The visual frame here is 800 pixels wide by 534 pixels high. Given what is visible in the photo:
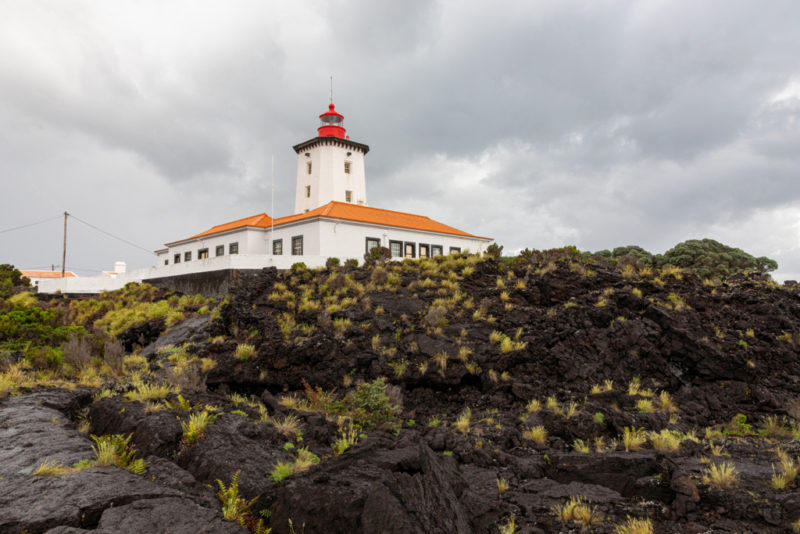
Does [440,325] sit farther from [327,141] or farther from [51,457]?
[327,141]

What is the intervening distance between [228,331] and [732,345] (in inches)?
672

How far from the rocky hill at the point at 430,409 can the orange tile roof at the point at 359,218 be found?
13.4 meters

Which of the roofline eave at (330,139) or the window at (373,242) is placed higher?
the roofline eave at (330,139)

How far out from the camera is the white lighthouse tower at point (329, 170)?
42125 mm

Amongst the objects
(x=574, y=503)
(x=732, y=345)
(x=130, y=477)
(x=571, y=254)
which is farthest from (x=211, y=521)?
(x=571, y=254)

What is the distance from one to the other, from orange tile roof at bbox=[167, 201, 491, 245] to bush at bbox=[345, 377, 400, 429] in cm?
2311

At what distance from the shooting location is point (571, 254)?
22.0m

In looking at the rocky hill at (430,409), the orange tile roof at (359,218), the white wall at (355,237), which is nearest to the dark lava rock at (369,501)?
the rocky hill at (430,409)

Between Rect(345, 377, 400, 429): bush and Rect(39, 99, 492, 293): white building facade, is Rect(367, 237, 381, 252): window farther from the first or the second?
Rect(345, 377, 400, 429): bush

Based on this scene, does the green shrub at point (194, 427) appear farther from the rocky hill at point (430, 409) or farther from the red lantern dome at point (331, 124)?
the red lantern dome at point (331, 124)

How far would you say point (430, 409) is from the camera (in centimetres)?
1305

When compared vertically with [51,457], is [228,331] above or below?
above

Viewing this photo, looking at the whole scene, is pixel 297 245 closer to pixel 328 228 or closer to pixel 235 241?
pixel 328 228

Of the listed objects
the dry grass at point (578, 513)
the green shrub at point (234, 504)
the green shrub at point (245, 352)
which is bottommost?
the dry grass at point (578, 513)
